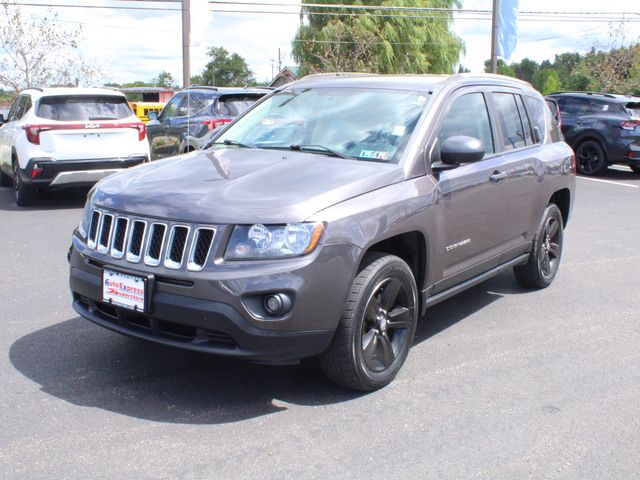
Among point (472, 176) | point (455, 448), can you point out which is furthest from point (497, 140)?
point (455, 448)

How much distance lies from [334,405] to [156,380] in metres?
1.06

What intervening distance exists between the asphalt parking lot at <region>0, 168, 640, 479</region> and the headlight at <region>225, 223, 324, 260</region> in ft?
2.87

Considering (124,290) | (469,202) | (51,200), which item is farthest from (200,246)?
(51,200)

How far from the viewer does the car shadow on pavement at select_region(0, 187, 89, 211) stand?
1086cm

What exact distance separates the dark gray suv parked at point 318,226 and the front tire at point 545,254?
63cm

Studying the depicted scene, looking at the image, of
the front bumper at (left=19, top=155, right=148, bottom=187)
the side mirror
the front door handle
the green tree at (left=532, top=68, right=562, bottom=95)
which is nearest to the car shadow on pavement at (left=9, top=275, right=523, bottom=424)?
the front door handle

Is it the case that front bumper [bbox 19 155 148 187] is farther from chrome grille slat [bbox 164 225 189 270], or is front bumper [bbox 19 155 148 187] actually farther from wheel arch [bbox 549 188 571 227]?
chrome grille slat [bbox 164 225 189 270]

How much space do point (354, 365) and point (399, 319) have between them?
0.52 metres

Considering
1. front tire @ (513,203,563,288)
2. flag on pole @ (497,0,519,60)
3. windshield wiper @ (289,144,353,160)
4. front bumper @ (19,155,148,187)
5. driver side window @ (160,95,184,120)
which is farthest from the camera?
flag on pole @ (497,0,519,60)

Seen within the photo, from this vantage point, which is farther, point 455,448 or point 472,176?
point 472,176

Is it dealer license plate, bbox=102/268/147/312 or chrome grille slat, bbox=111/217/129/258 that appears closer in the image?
dealer license plate, bbox=102/268/147/312

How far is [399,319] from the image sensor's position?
430 cm

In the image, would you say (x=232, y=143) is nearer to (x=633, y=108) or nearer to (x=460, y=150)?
(x=460, y=150)

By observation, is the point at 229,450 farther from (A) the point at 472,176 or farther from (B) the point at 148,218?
(A) the point at 472,176
